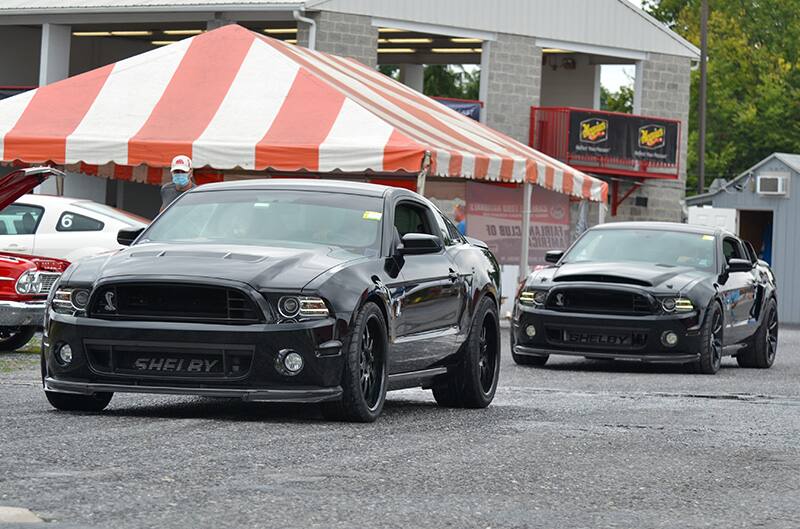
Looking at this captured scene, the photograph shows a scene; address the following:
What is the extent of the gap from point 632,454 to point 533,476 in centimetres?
127

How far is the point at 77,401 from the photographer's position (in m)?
10.3

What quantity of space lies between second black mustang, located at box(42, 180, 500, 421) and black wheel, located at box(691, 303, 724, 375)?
688cm

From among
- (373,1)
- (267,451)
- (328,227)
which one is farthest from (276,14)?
(267,451)

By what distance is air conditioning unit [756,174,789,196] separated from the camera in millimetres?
41938

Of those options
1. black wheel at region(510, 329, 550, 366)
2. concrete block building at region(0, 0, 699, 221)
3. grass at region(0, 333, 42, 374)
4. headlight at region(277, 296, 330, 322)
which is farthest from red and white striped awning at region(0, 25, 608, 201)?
headlight at region(277, 296, 330, 322)

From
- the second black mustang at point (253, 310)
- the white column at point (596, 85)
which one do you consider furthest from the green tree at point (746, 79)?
the second black mustang at point (253, 310)

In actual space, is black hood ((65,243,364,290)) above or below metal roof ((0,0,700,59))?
below

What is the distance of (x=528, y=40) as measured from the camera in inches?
1576

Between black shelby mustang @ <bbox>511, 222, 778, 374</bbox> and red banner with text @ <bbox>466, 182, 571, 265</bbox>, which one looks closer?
black shelby mustang @ <bbox>511, 222, 778, 374</bbox>

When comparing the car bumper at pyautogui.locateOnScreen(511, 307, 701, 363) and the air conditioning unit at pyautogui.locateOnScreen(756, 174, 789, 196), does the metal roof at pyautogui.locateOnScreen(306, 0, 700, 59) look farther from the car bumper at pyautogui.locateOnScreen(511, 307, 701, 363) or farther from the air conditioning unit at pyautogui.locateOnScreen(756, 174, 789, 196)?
the car bumper at pyautogui.locateOnScreen(511, 307, 701, 363)

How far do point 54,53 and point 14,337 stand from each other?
71.4 ft

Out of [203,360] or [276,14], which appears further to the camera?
[276,14]

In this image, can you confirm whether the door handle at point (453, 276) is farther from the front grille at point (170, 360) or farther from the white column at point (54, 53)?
the white column at point (54, 53)

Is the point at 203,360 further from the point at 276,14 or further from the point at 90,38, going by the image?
the point at 90,38
